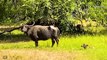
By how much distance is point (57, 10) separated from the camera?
32.1 meters

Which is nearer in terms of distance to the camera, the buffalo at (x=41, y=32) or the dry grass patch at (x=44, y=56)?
the dry grass patch at (x=44, y=56)

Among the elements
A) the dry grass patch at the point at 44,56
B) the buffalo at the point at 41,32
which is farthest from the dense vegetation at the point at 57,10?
the dry grass patch at the point at 44,56

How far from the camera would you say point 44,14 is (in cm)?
3178

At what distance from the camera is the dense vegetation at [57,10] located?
3164 cm

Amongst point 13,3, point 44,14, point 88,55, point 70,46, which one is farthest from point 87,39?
point 13,3

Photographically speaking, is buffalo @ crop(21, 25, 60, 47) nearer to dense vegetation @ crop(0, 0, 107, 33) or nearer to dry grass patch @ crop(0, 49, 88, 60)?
dry grass patch @ crop(0, 49, 88, 60)

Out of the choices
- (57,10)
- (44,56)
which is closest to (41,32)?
(44,56)

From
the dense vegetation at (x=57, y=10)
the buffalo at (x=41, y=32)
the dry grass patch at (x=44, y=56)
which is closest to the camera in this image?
the dry grass patch at (x=44, y=56)

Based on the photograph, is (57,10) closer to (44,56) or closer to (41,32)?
(41,32)

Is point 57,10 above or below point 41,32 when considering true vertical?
above

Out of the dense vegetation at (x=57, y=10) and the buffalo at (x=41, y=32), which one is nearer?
the buffalo at (x=41, y=32)

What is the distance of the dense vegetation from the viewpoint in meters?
31.6

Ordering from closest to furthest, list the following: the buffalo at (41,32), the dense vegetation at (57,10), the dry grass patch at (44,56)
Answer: the dry grass patch at (44,56), the buffalo at (41,32), the dense vegetation at (57,10)

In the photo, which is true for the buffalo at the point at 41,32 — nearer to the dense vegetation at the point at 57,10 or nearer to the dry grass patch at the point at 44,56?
the dry grass patch at the point at 44,56
